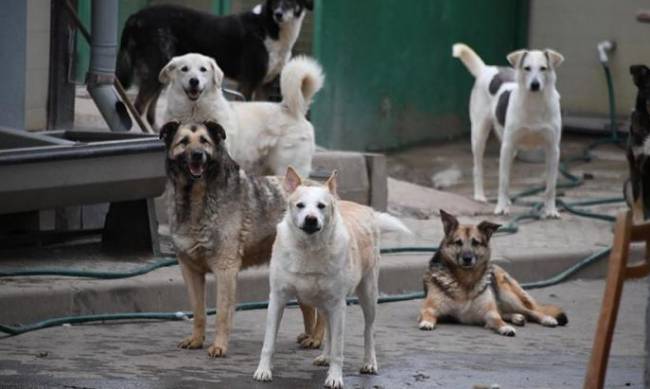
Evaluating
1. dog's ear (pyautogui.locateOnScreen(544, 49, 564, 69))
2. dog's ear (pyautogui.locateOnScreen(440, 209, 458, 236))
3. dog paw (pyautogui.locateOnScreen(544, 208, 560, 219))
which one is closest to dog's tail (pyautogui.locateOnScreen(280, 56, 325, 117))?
dog's ear (pyautogui.locateOnScreen(440, 209, 458, 236))

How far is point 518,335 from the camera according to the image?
9086mm

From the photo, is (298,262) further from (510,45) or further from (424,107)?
(510,45)

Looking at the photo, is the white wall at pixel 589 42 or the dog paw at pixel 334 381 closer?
the dog paw at pixel 334 381

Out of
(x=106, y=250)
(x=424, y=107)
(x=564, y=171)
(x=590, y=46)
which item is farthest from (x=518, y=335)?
(x=590, y=46)

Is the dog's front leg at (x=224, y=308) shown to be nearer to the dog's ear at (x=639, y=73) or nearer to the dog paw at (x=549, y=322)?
the dog paw at (x=549, y=322)

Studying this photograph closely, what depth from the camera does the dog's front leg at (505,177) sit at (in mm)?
13391

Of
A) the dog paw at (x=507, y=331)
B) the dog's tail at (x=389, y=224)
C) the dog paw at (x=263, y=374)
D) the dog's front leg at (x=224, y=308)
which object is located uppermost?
the dog's tail at (x=389, y=224)

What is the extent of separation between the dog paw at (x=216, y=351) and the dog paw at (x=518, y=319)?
2.39 metres

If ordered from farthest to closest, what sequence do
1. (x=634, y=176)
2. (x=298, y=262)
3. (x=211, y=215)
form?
(x=634, y=176) < (x=211, y=215) < (x=298, y=262)

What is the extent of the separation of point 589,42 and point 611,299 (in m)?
14.1

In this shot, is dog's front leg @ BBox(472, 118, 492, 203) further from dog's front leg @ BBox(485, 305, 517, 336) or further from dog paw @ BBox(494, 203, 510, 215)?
dog's front leg @ BBox(485, 305, 517, 336)

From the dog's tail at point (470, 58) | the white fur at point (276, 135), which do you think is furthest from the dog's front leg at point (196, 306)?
the dog's tail at point (470, 58)

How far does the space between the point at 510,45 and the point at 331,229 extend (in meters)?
12.4

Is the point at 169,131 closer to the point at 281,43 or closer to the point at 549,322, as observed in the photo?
the point at 549,322
